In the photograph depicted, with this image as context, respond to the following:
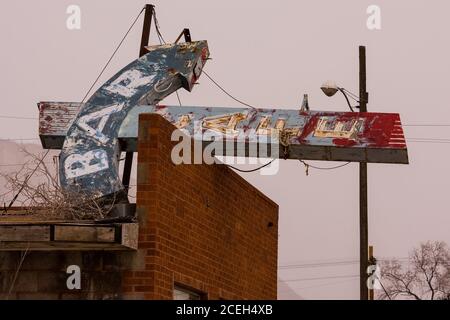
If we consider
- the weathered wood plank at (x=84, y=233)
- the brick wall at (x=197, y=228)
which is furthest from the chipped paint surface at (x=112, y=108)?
the weathered wood plank at (x=84, y=233)

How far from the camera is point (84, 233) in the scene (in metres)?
11.5

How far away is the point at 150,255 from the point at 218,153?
335 cm

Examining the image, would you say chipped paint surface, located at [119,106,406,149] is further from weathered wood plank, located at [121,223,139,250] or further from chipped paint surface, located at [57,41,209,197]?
weathered wood plank, located at [121,223,139,250]

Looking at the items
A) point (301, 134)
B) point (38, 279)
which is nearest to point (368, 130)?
point (301, 134)

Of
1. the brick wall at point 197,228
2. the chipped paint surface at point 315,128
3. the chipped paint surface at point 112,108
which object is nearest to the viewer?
the brick wall at point 197,228

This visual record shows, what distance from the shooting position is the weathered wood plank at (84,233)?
1140 cm

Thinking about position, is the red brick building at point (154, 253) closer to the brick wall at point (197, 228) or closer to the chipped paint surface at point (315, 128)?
the brick wall at point (197, 228)

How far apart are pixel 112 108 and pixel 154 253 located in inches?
147

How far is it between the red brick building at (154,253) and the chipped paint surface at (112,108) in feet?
3.52

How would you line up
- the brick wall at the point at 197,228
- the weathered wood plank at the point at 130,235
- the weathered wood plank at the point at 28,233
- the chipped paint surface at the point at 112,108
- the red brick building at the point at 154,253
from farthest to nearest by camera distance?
the chipped paint surface at the point at 112,108 < the brick wall at the point at 197,228 < the red brick building at the point at 154,253 < the weathered wood plank at the point at 130,235 < the weathered wood plank at the point at 28,233

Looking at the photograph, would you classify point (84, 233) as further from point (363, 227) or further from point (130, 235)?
point (363, 227)
